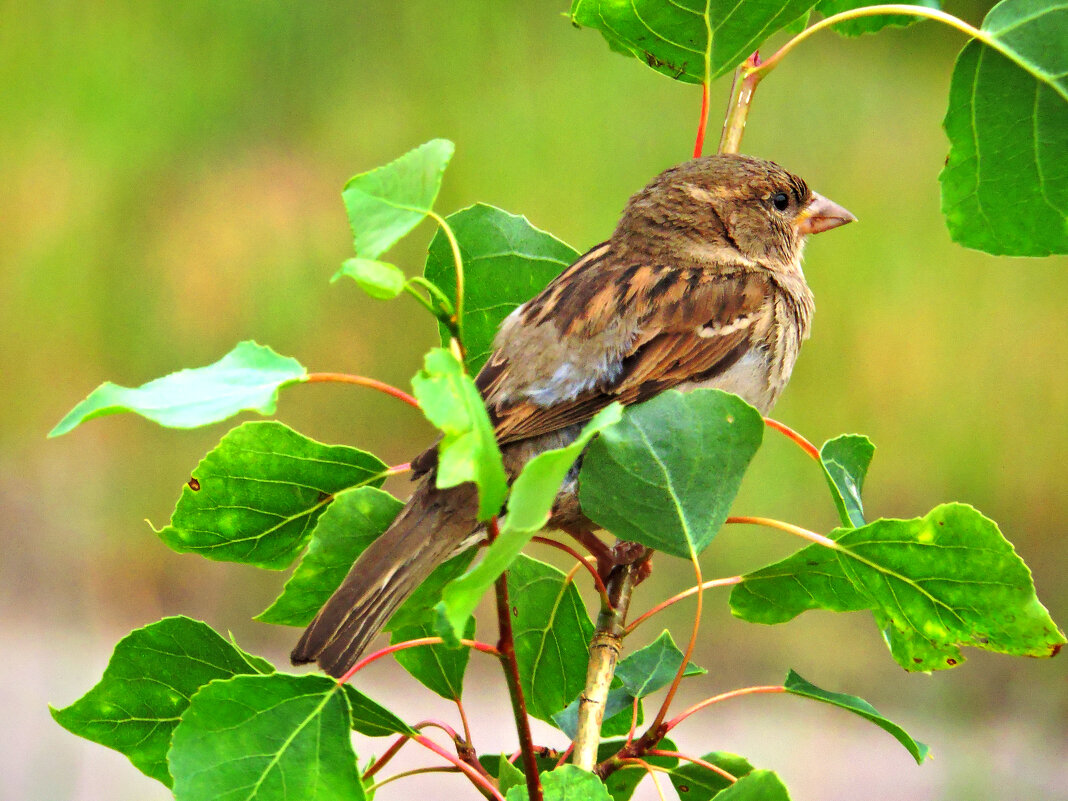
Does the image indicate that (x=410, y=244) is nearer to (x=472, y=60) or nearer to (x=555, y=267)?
(x=472, y=60)

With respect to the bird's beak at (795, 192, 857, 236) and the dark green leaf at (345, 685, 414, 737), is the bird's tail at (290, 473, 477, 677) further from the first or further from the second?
the bird's beak at (795, 192, 857, 236)

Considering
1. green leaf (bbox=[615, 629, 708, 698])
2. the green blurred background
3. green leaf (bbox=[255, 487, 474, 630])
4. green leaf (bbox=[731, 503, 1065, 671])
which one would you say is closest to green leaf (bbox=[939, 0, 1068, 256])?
green leaf (bbox=[731, 503, 1065, 671])

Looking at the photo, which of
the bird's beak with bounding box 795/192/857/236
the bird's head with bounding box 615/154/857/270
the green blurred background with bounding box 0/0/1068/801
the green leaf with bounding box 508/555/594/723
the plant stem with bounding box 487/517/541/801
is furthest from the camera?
the green blurred background with bounding box 0/0/1068/801

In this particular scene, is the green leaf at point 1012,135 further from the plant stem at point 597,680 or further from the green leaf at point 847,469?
the plant stem at point 597,680

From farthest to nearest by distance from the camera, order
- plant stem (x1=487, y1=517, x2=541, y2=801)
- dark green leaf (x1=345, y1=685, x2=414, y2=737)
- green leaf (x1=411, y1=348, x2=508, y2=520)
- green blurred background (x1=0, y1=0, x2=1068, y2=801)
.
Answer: green blurred background (x1=0, y1=0, x2=1068, y2=801)
dark green leaf (x1=345, y1=685, x2=414, y2=737)
plant stem (x1=487, y1=517, x2=541, y2=801)
green leaf (x1=411, y1=348, x2=508, y2=520)

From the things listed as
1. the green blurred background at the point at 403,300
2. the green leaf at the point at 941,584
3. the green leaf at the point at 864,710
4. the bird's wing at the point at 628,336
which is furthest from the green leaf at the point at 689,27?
the green blurred background at the point at 403,300

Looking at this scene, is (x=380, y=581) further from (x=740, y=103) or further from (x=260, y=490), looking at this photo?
(x=740, y=103)

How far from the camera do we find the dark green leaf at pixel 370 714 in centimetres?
85

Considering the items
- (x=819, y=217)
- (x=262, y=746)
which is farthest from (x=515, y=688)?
(x=819, y=217)

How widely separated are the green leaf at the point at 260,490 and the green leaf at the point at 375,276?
0.29 metres

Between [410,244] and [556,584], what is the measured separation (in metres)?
3.05

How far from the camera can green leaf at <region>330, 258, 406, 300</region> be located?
0.65 m

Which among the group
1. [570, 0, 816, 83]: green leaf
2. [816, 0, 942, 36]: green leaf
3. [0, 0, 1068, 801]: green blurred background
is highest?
[816, 0, 942, 36]: green leaf

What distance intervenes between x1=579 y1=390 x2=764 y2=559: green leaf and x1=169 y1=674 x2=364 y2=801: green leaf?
0.25 m
